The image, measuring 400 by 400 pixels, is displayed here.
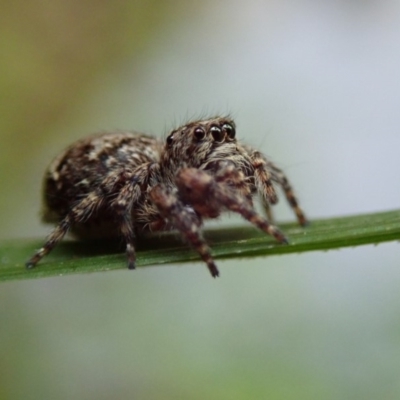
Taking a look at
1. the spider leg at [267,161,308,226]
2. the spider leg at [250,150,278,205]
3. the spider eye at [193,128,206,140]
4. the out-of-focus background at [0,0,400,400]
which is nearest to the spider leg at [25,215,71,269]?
the spider eye at [193,128,206,140]

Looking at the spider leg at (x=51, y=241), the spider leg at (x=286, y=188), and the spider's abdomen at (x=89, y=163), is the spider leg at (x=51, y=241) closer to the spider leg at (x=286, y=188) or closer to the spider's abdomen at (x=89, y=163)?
the spider's abdomen at (x=89, y=163)

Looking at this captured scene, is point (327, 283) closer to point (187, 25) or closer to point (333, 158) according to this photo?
point (333, 158)

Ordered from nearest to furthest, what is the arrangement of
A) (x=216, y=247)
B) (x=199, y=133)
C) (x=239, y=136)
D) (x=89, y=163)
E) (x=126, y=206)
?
(x=216, y=247) → (x=126, y=206) → (x=199, y=133) → (x=89, y=163) → (x=239, y=136)

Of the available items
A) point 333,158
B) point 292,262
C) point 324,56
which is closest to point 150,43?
point 324,56

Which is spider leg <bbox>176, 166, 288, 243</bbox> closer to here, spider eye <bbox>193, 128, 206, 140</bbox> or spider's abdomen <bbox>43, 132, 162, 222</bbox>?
spider eye <bbox>193, 128, 206, 140</bbox>

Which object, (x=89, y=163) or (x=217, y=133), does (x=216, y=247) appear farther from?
(x=89, y=163)

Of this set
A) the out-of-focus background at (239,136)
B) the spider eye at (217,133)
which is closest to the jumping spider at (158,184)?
the spider eye at (217,133)

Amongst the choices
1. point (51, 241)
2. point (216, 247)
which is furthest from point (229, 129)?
point (51, 241)

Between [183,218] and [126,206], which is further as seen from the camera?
[126,206]
